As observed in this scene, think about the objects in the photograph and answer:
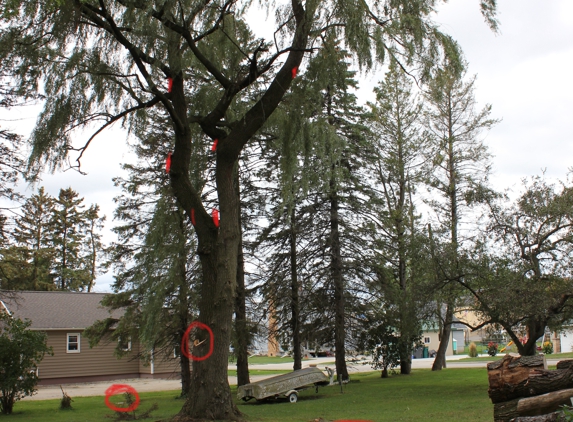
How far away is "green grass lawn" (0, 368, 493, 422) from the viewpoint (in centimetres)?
1118

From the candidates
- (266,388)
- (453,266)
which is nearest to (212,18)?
(453,266)

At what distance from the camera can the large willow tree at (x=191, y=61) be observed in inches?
362

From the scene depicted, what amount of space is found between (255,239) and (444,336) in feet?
35.2

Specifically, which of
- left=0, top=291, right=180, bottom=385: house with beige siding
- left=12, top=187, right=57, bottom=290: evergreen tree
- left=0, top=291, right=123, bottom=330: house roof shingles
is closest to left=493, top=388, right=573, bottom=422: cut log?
left=0, top=291, right=180, bottom=385: house with beige siding

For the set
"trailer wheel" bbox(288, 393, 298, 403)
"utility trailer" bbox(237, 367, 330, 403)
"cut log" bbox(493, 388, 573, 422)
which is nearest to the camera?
"cut log" bbox(493, 388, 573, 422)

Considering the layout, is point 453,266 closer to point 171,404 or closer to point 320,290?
point 320,290

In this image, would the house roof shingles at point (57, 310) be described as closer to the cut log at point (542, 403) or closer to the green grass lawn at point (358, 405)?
the green grass lawn at point (358, 405)

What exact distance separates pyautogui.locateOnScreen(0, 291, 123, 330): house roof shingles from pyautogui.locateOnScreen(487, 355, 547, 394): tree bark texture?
24.2 metres

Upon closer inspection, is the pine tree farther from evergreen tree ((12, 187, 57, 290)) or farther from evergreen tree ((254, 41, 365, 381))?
evergreen tree ((12, 187, 57, 290))

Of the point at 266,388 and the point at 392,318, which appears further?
the point at 392,318

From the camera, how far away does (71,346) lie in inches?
1157

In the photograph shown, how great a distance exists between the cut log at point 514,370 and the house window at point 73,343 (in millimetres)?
26314

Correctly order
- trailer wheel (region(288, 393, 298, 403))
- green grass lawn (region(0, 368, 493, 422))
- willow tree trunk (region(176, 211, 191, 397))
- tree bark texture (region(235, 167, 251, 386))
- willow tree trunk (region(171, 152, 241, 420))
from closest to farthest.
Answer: willow tree trunk (region(171, 152, 241, 420)) < green grass lawn (region(0, 368, 493, 422)) < willow tree trunk (region(176, 211, 191, 397)) < trailer wheel (region(288, 393, 298, 403)) < tree bark texture (region(235, 167, 251, 386))

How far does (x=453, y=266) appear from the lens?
14.8m
